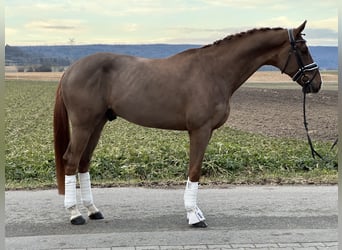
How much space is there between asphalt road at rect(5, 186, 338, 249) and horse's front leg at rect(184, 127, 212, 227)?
0.13 m

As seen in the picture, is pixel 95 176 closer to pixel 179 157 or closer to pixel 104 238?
pixel 179 157

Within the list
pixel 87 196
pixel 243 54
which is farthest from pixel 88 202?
pixel 243 54

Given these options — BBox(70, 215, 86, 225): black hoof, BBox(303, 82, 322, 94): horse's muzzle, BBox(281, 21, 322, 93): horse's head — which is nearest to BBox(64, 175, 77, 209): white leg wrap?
BBox(70, 215, 86, 225): black hoof

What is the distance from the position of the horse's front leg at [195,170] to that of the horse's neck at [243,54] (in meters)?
0.66

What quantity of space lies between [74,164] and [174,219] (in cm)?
127

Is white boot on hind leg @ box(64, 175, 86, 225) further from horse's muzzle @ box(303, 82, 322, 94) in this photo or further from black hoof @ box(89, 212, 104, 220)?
horse's muzzle @ box(303, 82, 322, 94)

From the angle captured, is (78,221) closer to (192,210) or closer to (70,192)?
(70,192)

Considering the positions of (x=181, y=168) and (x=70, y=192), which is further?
(x=181, y=168)

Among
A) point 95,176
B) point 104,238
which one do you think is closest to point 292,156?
point 95,176

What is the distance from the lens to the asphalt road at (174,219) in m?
4.64

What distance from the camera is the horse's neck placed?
5.19m

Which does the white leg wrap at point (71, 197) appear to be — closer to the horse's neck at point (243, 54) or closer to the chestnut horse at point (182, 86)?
the chestnut horse at point (182, 86)

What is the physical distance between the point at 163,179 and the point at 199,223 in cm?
215

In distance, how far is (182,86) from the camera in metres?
5.06
